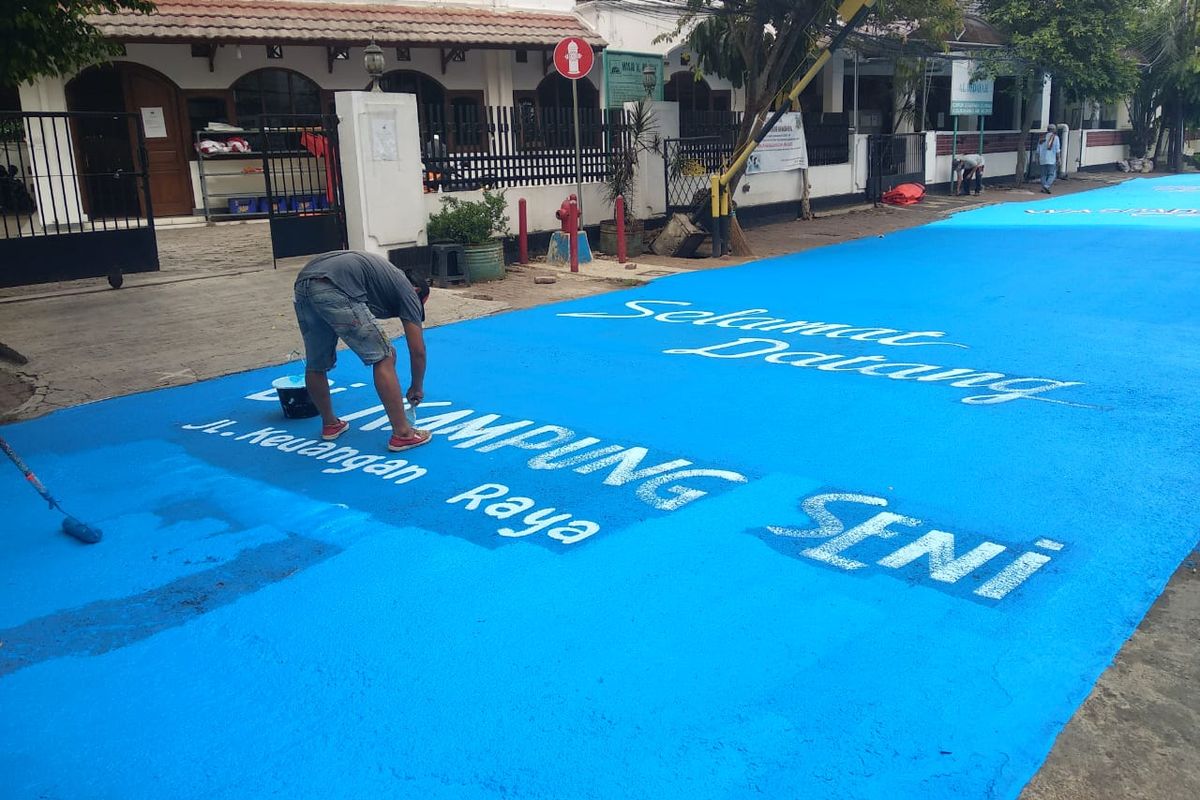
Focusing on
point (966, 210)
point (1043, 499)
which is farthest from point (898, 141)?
point (1043, 499)

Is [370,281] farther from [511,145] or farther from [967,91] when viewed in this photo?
[967,91]

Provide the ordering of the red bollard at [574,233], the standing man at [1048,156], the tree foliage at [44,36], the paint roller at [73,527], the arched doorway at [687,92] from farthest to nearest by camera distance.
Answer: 1. the standing man at [1048,156]
2. the arched doorway at [687,92]
3. the red bollard at [574,233]
4. the tree foliage at [44,36]
5. the paint roller at [73,527]

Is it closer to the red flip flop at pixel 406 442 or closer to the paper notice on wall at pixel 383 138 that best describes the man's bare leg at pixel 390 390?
the red flip flop at pixel 406 442

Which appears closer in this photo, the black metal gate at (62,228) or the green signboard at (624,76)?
the black metal gate at (62,228)

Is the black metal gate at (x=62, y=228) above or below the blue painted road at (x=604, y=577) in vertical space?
above

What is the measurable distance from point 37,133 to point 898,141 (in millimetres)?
18321

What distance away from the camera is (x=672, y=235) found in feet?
51.3

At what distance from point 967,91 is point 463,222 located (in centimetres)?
1740

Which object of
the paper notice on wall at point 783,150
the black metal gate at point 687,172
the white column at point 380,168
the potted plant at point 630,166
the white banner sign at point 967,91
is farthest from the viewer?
the white banner sign at point 967,91

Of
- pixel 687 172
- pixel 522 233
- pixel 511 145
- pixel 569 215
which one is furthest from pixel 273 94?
pixel 687 172

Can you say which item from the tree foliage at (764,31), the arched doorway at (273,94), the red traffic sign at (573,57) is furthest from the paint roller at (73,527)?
the arched doorway at (273,94)

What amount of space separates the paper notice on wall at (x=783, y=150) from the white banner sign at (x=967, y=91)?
6926 millimetres

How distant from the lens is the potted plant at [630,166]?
15.6 meters

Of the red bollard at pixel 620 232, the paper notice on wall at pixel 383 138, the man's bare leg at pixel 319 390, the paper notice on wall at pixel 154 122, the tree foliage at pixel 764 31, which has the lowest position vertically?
the man's bare leg at pixel 319 390
